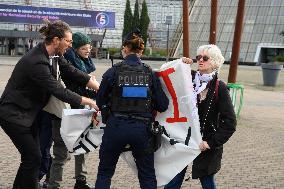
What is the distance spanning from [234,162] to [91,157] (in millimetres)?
2187

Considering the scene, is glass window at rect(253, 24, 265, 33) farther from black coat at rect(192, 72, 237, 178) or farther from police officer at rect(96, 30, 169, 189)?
police officer at rect(96, 30, 169, 189)

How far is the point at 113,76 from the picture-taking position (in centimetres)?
440

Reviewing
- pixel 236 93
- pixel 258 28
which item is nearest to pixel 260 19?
pixel 258 28

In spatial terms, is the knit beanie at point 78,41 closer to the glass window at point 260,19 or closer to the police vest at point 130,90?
the police vest at point 130,90

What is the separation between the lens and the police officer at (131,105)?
438cm

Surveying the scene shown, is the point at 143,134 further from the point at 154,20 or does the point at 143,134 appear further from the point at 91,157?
the point at 154,20

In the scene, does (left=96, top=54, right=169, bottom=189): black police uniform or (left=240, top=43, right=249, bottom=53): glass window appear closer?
(left=96, top=54, right=169, bottom=189): black police uniform

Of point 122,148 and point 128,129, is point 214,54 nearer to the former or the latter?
point 128,129

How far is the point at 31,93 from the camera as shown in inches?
190

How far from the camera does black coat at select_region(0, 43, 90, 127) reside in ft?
15.5

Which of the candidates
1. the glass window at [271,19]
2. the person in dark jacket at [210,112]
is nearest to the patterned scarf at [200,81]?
the person in dark jacket at [210,112]

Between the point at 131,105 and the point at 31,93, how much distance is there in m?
1.04

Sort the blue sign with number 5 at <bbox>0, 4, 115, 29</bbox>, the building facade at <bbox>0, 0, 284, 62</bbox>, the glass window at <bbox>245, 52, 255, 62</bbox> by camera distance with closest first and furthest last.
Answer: the blue sign with number 5 at <bbox>0, 4, 115, 29</bbox> → the glass window at <bbox>245, 52, 255, 62</bbox> → the building facade at <bbox>0, 0, 284, 62</bbox>

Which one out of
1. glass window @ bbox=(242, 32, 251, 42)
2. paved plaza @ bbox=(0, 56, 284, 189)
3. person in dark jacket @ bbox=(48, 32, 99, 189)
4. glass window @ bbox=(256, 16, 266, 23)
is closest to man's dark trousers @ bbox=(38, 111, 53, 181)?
person in dark jacket @ bbox=(48, 32, 99, 189)
